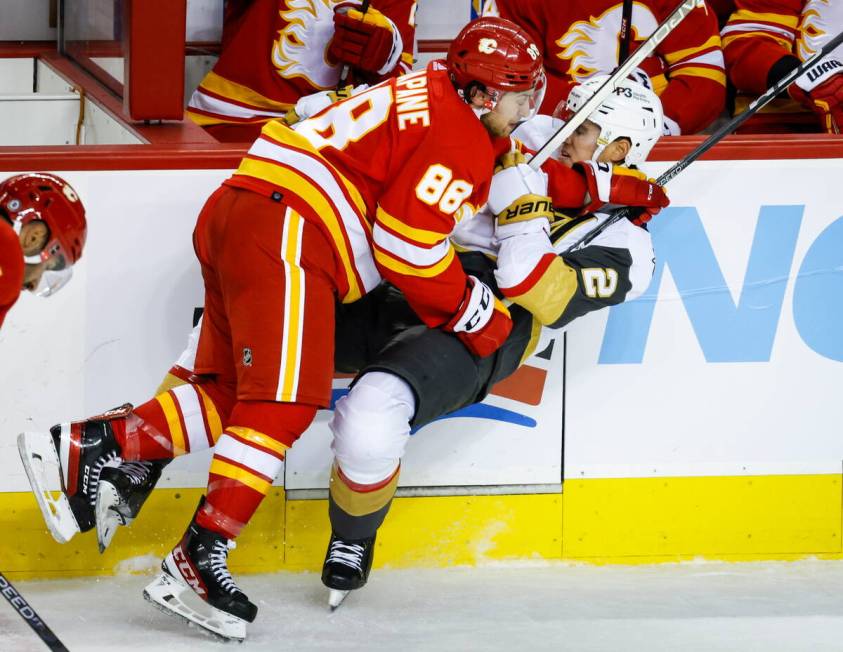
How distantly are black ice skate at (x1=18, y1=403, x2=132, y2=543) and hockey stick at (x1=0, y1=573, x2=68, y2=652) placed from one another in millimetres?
263

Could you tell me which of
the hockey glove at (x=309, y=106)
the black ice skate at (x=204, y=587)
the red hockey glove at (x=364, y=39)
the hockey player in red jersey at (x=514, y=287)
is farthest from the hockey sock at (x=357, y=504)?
the red hockey glove at (x=364, y=39)

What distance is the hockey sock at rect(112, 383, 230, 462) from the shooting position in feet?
8.46

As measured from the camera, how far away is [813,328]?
2.99 meters

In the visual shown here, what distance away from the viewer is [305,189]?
2.47 meters

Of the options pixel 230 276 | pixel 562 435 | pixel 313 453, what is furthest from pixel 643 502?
pixel 230 276

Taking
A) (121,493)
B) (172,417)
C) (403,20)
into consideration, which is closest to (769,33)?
(403,20)

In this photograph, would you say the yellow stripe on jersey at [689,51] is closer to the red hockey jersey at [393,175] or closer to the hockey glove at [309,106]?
the hockey glove at [309,106]

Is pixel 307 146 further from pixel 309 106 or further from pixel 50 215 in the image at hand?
pixel 309 106

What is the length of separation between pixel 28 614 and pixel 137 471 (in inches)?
19.2

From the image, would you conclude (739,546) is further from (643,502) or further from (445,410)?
(445,410)

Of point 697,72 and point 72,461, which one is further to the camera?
point 697,72

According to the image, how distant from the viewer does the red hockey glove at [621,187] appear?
9.01 ft

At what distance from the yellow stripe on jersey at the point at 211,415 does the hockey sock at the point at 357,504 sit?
23 centimetres

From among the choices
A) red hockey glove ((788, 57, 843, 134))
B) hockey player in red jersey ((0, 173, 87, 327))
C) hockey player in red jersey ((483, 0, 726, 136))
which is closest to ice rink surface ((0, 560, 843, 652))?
hockey player in red jersey ((0, 173, 87, 327))
